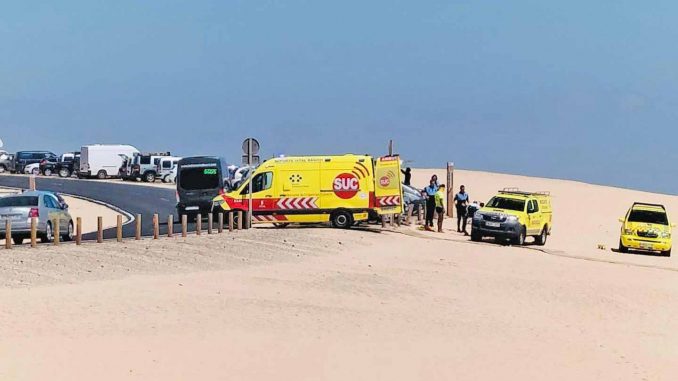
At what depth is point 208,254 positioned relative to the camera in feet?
76.6

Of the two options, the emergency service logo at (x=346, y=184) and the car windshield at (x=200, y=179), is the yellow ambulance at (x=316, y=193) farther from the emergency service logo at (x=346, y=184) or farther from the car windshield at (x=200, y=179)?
the car windshield at (x=200, y=179)

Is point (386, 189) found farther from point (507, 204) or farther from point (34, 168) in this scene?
point (34, 168)

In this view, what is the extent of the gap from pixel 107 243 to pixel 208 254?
9.33 ft

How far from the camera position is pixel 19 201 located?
27.5 metres

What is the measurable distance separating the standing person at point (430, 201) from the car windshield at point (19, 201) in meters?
12.6

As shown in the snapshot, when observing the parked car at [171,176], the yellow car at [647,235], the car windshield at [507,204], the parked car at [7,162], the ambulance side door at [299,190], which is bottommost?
the yellow car at [647,235]

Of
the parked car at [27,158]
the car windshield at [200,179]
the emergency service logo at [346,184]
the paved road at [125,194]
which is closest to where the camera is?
the emergency service logo at [346,184]

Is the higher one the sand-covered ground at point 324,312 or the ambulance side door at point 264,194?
the ambulance side door at point 264,194

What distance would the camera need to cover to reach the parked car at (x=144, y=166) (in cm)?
7125

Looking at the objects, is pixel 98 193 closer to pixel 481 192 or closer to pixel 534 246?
pixel 481 192

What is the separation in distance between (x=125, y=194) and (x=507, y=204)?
31.1m

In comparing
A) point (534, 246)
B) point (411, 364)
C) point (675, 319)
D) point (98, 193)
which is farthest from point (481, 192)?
point (411, 364)

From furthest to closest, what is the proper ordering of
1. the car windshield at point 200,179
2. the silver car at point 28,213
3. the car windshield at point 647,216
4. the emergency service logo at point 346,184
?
the car windshield at point 200,179
the car windshield at point 647,216
the emergency service logo at point 346,184
the silver car at point 28,213

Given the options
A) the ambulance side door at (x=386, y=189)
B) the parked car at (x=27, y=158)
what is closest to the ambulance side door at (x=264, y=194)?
the ambulance side door at (x=386, y=189)
